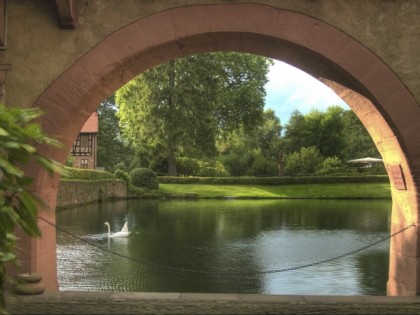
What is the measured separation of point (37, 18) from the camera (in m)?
5.60

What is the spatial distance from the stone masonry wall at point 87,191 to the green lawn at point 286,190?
2800mm

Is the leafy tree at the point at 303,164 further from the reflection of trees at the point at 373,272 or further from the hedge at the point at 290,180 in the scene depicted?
the reflection of trees at the point at 373,272

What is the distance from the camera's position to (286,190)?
33219 mm

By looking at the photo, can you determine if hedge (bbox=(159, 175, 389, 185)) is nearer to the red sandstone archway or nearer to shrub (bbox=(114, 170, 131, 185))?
shrub (bbox=(114, 170, 131, 185))

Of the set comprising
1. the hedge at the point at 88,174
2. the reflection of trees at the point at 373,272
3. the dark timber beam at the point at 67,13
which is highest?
the dark timber beam at the point at 67,13

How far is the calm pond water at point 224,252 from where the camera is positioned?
8570 millimetres

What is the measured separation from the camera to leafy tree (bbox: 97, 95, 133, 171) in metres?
47.6

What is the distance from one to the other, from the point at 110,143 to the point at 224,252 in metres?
38.5

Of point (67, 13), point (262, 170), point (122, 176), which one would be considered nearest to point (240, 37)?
point (67, 13)

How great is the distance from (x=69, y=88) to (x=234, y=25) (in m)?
1.84

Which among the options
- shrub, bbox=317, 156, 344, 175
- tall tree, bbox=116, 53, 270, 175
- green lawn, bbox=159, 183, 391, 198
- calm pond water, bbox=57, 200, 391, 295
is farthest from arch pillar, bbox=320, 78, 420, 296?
shrub, bbox=317, 156, 344, 175

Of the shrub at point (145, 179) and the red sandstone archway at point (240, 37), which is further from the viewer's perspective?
the shrub at point (145, 179)

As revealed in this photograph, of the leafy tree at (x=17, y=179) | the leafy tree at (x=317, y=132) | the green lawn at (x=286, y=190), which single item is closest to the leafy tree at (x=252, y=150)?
the leafy tree at (x=317, y=132)

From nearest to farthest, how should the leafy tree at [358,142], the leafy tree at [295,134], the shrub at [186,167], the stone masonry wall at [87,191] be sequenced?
the stone masonry wall at [87,191] → the shrub at [186,167] → the leafy tree at [295,134] → the leafy tree at [358,142]
